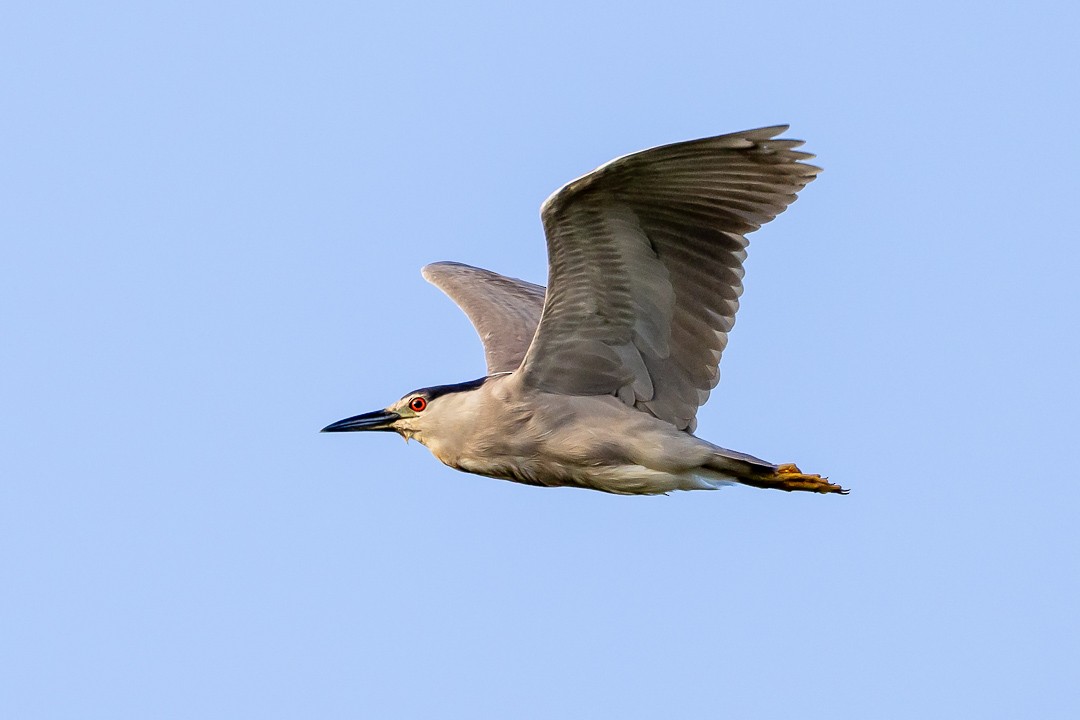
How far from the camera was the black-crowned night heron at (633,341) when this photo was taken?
8133 millimetres

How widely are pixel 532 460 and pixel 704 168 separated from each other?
2159 millimetres

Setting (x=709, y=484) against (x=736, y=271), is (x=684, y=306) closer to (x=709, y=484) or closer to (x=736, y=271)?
(x=736, y=271)

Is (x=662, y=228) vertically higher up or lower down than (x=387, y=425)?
higher up

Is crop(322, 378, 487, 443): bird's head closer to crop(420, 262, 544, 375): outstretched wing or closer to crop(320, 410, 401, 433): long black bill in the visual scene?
crop(320, 410, 401, 433): long black bill

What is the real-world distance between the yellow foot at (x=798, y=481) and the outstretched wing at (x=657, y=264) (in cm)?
63

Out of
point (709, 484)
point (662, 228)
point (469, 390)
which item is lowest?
point (709, 484)

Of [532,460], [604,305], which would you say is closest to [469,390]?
[532,460]

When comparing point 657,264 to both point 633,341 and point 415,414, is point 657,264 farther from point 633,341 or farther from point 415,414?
point 415,414

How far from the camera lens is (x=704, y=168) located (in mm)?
8133

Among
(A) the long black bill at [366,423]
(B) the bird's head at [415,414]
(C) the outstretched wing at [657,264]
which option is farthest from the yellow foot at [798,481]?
(A) the long black bill at [366,423]

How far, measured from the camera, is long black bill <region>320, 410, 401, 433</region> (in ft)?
32.0

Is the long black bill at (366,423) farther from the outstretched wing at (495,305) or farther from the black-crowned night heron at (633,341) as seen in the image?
the outstretched wing at (495,305)

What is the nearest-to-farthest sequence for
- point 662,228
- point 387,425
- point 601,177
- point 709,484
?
point 601,177
point 662,228
point 709,484
point 387,425

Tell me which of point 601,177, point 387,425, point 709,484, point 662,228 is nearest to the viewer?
point 601,177
